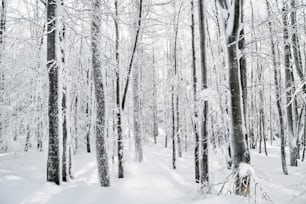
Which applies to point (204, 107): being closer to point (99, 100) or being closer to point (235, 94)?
point (235, 94)

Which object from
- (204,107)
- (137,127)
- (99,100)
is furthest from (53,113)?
(137,127)

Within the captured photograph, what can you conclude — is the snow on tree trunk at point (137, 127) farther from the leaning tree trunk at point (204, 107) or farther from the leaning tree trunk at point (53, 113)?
the leaning tree trunk at point (53, 113)

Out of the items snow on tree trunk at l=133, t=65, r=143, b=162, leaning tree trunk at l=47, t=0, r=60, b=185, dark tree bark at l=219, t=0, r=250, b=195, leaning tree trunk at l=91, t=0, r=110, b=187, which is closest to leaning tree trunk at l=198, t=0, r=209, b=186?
dark tree bark at l=219, t=0, r=250, b=195

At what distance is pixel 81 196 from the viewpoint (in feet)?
16.3

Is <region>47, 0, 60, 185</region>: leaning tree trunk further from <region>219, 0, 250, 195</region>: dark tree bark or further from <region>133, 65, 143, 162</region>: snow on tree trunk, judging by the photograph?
<region>133, 65, 143, 162</region>: snow on tree trunk

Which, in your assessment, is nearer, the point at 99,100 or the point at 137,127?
the point at 99,100

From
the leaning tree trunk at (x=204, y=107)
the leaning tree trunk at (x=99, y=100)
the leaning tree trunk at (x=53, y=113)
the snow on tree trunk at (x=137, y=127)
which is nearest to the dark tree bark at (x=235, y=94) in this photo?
the leaning tree trunk at (x=204, y=107)

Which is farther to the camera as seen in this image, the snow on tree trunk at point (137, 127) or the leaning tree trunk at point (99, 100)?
the snow on tree trunk at point (137, 127)

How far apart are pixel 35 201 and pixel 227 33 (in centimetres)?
496

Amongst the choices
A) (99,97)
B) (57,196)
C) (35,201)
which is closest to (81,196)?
(57,196)

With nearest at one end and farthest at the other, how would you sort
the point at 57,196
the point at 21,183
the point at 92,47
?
the point at 57,196 < the point at 21,183 < the point at 92,47

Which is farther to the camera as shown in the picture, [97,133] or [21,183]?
[97,133]

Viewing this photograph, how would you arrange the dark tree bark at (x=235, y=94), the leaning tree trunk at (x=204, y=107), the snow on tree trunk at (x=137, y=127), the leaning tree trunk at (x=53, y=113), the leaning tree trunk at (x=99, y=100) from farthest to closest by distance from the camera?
the snow on tree trunk at (x=137, y=127)
the leaning tree trunk at (x=204, y=107)
the leaning tree trunk at (x=99, y=100)
the leaning tree trunk at (x=53, y=113)
the dark tree bark at (x=235, y=94)

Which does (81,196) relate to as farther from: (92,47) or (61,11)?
(61,11)
